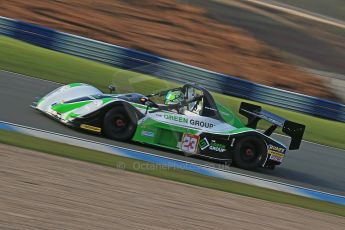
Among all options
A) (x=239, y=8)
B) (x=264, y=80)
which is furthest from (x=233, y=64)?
(x=239, y=8)

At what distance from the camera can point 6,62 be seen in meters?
12.9

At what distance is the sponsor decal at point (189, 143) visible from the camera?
31.1 feet

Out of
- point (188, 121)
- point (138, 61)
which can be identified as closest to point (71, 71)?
point (138, 61)

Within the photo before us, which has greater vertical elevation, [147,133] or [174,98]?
[174,98]

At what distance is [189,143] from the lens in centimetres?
952

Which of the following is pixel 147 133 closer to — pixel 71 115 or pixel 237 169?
pixel 71 115

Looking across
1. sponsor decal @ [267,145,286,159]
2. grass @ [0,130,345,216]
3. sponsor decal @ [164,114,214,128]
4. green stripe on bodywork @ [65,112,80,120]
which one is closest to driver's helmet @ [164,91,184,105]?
sponsor decal @ [164,114,214,128]

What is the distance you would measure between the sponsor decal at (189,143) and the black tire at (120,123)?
0.78 m

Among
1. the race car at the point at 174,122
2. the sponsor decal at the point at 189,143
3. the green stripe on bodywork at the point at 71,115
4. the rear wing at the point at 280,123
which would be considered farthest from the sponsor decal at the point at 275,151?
the green stripe on bodywork at the point at 71,115

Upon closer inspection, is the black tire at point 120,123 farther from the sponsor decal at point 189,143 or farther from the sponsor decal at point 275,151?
the sponsor decal at point 275,151

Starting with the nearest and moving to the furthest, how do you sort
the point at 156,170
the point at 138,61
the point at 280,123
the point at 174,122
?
1. the point at 156,170
2. the point at 174,122
3. the point at 280,123
4. the point at 138,61

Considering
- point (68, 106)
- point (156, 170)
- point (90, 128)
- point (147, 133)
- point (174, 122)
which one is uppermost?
point (174, 122)

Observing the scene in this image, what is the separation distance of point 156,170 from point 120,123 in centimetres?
109

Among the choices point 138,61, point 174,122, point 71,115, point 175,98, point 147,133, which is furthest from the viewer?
point 138,61
